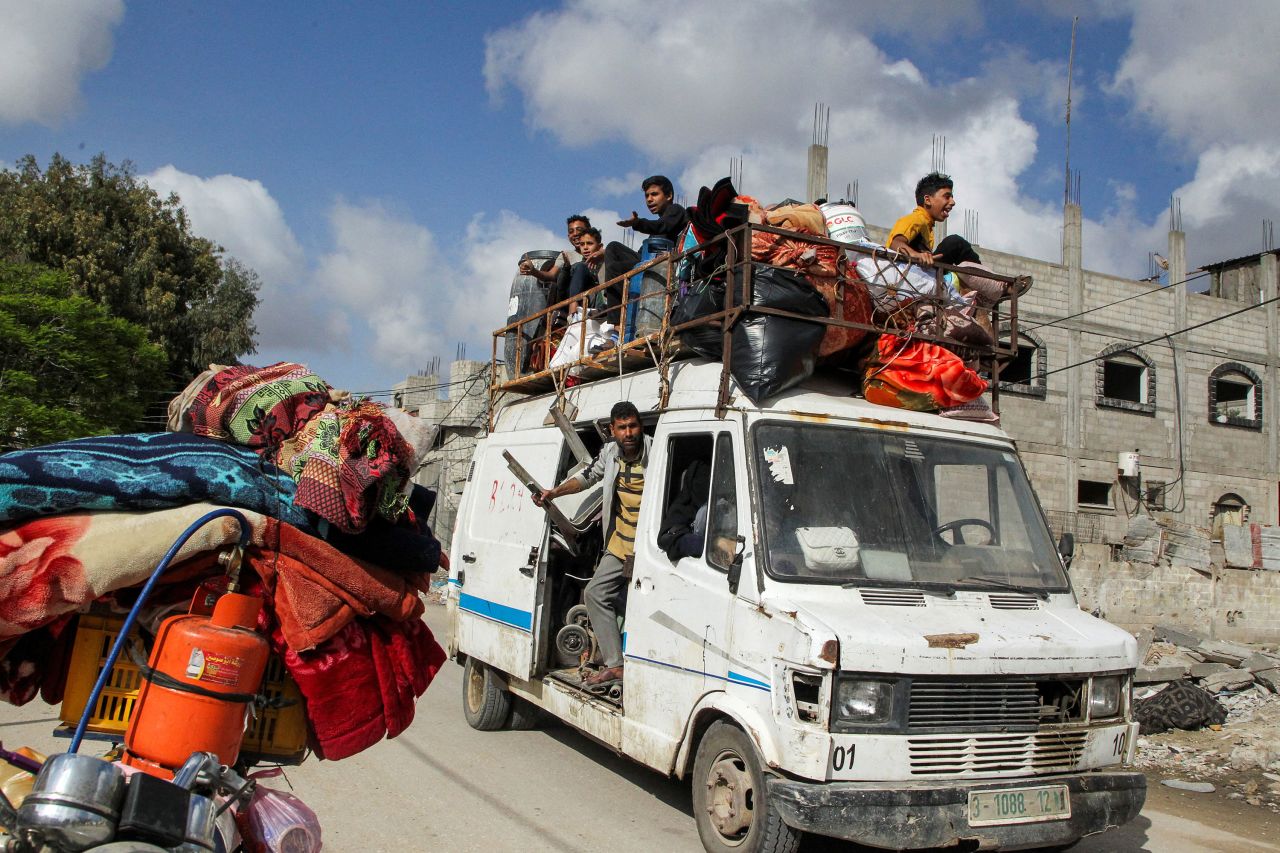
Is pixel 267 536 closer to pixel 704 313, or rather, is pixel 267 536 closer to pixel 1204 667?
pixel 704 313

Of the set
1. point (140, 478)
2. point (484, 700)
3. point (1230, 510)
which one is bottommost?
point (484, 700)

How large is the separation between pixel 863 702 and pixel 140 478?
278 centimetres

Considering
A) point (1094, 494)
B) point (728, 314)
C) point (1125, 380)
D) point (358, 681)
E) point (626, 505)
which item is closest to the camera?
point (358, 681)

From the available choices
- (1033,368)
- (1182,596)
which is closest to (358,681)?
(1182,596)

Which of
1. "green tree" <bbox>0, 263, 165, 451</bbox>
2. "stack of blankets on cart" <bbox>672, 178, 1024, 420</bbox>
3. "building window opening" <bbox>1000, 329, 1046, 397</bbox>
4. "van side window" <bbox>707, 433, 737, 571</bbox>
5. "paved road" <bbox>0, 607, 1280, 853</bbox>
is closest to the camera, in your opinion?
"van side window" <bbox>707, 433, 737, 571</bbox>

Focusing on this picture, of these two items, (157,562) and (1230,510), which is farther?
(1230,510)

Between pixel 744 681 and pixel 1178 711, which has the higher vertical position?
pixel 744 681

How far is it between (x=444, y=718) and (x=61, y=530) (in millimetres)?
5590

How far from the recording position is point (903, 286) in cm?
568

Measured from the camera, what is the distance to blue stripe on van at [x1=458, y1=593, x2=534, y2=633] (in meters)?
6.55

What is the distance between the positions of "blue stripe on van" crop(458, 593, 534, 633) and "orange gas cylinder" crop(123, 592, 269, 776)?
3973mm

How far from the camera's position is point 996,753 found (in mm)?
4090

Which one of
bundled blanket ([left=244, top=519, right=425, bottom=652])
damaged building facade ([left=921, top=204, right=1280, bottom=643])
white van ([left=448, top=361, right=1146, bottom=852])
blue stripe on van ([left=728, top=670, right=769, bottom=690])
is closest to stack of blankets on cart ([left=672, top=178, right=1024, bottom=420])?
white van ([left=448, top=361, right=1146, bottom=852])

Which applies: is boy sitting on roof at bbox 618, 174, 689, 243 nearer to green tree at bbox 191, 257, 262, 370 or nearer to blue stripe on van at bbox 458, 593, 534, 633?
blue stripe on van at bbox 458, 593, 534, 633
